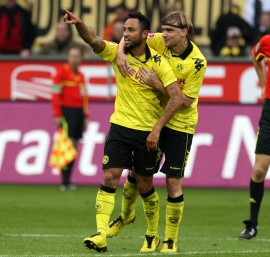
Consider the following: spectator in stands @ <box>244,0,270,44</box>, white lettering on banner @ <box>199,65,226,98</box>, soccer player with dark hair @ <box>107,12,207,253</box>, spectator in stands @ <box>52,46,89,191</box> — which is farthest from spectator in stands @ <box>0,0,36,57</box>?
soccer player with dark hair @ <box>107,12,207,253</box>

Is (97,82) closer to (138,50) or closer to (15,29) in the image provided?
(15,29)

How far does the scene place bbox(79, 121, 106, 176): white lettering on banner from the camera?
60.2 feet

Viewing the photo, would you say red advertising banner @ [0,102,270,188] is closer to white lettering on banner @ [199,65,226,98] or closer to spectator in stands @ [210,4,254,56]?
white lettering on banner @ [199,65,226,98]

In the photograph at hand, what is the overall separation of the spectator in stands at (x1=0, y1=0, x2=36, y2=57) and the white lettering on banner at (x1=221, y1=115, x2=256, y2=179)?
17.0 ft

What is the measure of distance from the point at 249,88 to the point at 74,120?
3.79 m

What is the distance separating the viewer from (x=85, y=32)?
10227mm

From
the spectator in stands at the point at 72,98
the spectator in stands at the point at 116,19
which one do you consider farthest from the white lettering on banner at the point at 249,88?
the spectator in stands at the point at 72,98

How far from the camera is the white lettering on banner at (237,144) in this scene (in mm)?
18047

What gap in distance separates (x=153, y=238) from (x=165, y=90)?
58.8 inches

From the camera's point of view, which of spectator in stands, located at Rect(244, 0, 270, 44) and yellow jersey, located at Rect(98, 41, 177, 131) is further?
spectator in stands, located at Rect(244, 0, 270, 44)

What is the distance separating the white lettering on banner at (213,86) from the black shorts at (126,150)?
994 centimetres

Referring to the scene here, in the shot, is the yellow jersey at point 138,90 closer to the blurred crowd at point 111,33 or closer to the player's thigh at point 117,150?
the player's thigh at point 117,150

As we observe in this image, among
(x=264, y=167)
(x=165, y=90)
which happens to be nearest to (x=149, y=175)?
(x=165, y=90)

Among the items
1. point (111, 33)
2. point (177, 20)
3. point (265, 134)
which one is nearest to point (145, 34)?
point (177, 20)
